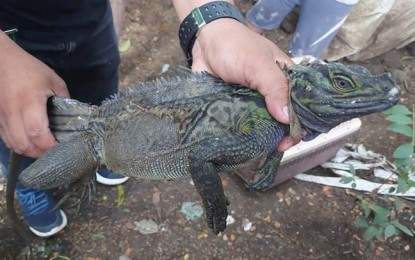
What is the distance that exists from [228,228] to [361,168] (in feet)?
3.66

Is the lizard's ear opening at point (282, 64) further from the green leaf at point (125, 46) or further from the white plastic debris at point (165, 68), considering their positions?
the green leaf at point (125, 46)

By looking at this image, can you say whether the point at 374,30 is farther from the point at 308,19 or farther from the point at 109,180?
the point at 109,180

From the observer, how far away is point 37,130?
6.19 feet

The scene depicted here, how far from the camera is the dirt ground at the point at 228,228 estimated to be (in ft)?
10.0

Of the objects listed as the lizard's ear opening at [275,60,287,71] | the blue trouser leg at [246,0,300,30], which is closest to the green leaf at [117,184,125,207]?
the lizard's ear opening at [275,60,287,71]

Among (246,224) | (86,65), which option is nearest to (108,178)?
(246,224)

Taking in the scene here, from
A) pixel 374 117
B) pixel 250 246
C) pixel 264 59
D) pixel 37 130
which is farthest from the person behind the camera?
pixel 374 117

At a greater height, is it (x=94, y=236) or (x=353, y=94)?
(x=353, y=94)

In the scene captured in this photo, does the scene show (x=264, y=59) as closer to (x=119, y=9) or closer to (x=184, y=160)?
(x=184, y=160)

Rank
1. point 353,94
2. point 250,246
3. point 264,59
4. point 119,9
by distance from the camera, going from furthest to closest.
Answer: point 119,9, point 250,246, point 264,59, point 353,94

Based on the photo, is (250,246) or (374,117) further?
(374,117)

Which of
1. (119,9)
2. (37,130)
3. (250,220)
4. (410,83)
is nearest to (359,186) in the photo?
(250,220)

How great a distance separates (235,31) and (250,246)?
1.63 m

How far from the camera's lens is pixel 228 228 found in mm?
3189
